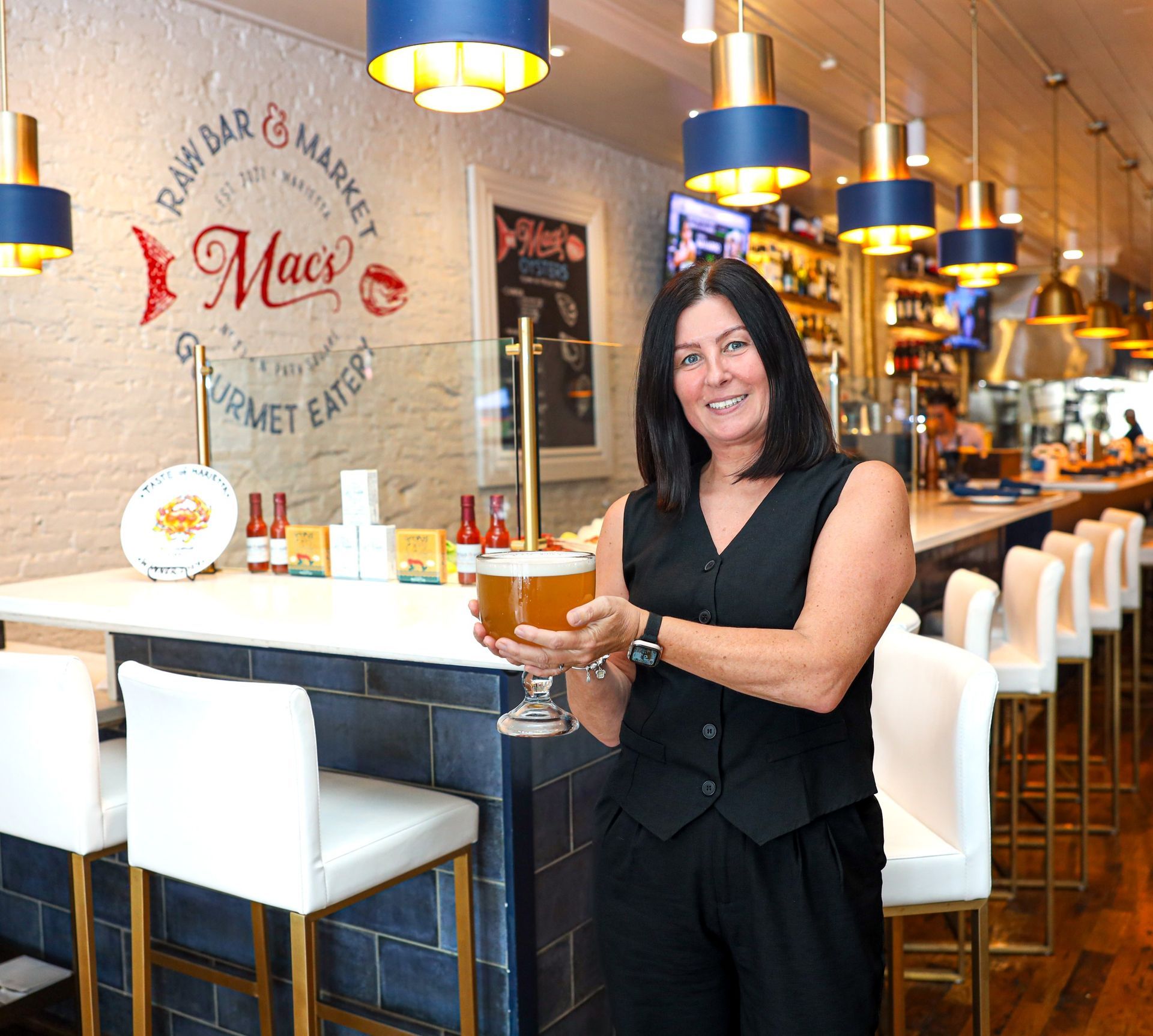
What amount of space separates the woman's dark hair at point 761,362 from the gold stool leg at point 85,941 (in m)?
1.34

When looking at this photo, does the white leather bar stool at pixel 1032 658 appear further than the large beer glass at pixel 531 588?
Yes

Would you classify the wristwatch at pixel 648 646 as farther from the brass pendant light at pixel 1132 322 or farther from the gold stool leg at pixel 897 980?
the brass pendant light at pixel 1132 322

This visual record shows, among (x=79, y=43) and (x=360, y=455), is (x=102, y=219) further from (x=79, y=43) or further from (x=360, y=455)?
(x=360, y=455)

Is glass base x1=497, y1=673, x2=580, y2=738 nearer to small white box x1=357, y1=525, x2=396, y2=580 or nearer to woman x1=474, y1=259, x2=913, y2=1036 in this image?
woman x1=474, y1=259, x2=913, y2=1036

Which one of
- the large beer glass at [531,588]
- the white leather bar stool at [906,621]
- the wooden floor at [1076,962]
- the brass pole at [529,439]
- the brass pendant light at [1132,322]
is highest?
the brass pendant light at [1132,322]

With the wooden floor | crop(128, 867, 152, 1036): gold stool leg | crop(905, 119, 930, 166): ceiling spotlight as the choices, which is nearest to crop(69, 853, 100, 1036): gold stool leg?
crop(128, 867, 152, 1036): gold stool leg

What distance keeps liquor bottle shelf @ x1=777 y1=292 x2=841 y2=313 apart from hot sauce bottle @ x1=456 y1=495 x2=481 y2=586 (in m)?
5.88

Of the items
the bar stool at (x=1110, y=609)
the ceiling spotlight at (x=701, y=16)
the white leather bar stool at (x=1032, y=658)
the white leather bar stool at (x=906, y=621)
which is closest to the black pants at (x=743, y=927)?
the white leather bar stool at (x=906, y=621)

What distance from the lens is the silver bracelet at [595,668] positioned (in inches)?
47.7

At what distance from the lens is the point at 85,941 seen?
2.08m

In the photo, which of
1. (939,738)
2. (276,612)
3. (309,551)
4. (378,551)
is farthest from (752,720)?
(309,551)

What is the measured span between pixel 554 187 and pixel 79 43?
2.90 meters

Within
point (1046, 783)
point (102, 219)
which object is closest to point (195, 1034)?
point (1046, 783)

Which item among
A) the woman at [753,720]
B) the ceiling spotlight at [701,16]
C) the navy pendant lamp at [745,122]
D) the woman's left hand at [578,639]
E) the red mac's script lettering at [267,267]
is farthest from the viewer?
the red mac's script lettering at [267,267]
